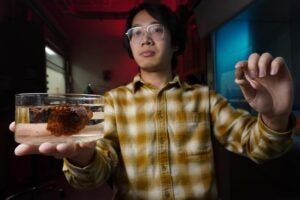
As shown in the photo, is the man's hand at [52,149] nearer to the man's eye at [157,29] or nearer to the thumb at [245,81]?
the thumb at [245,81]

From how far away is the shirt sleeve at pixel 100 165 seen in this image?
79 centimetres

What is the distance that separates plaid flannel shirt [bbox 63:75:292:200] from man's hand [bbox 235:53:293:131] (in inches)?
5.9

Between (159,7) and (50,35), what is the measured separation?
4.66 meters

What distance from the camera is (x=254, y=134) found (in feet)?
2.94

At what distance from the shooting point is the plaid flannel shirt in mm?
979

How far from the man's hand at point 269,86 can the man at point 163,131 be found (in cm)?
2

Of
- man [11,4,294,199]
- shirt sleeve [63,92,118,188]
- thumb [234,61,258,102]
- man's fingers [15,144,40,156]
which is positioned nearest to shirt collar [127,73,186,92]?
man [11,4,294,199]

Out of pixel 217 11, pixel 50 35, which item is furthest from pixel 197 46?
pixel 50 35

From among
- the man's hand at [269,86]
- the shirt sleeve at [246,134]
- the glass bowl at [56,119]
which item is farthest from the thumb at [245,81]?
the glass bowl at [56,119]

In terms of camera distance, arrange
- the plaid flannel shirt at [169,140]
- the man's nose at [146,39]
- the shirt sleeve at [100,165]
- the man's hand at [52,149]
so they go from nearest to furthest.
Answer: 1. the man's hand at [52,149]
2. the shirt sleeve at [100,165]
3. the plaid flannel shirt at [169,140]
4. the man's nose at [146,39]

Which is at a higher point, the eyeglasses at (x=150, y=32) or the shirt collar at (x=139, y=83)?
the eyeglasses at (x=150, y=32)

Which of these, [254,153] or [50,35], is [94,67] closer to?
[50,35]

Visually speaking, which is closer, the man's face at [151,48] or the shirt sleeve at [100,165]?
the shirt sleeve at [100,165]

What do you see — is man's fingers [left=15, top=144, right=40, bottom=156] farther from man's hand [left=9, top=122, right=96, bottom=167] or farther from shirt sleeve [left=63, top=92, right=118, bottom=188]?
shirt sleeve [left=63, top=92, right=118, bottom=188]
